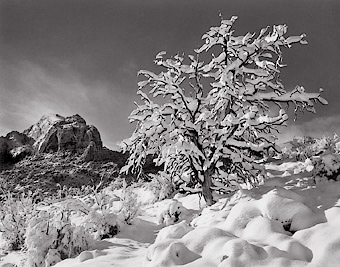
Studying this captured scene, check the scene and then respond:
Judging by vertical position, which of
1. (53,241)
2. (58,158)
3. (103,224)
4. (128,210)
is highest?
(58,158)

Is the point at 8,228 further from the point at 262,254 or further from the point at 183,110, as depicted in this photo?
the point at 262,254

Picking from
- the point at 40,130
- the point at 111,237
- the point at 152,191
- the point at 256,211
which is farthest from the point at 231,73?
the point at 40,130

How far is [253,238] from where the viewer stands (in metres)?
4.09

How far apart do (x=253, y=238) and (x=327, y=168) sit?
9.68ft

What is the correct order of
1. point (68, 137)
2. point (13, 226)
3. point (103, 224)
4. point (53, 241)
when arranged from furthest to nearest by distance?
1. point (68, 137)
2. point (13, 226)
3. point (103, 224)
4. point (53, 241)

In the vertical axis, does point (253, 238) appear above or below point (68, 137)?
below

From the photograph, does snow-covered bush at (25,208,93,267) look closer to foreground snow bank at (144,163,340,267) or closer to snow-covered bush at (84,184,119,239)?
snow-covered bush at (84,184,119,239)

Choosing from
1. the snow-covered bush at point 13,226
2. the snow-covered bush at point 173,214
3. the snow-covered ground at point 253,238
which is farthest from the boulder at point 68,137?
the snow-covered ground at point 253,238

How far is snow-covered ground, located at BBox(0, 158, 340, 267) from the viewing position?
11.6ft

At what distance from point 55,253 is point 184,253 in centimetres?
289

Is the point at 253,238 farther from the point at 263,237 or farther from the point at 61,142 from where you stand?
the point at 61,142

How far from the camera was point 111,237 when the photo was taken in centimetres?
657

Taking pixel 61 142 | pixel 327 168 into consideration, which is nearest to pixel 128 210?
pixel 327 168

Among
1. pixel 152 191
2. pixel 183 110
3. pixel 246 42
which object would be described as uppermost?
pixel 246 42
